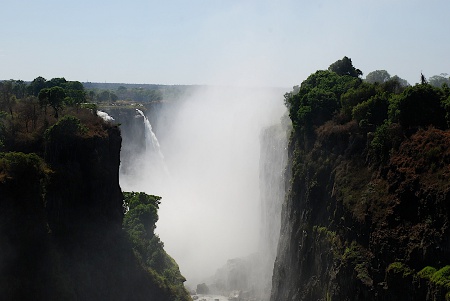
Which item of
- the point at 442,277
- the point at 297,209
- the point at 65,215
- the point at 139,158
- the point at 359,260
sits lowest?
the point at 442,277

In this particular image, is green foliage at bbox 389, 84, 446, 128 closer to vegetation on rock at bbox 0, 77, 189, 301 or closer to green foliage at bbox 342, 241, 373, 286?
green foliage at bbox 342, 241, 373, 286

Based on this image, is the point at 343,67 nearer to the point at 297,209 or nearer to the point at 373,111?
the point at 297,209

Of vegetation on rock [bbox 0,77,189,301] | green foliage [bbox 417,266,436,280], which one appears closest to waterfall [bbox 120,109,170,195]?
vegetation on rock [bbox 0,77,189,301]

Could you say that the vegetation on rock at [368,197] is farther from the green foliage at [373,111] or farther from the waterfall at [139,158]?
the waterfall at [139,158]

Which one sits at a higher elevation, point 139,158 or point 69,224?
point 139,158

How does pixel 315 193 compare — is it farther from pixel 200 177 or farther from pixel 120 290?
pixel 200 177

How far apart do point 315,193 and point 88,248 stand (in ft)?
70.6

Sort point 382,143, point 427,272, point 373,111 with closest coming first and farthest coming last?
point 427,272, point 382,143, point 373,111

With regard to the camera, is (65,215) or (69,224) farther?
(69,224)

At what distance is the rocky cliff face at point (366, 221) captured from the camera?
134 ft

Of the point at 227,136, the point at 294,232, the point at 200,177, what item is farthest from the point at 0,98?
the point at 227,136

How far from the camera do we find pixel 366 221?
47469 millimetres

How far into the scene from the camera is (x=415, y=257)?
135 feet

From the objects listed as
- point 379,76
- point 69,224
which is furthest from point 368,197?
point 379,76
